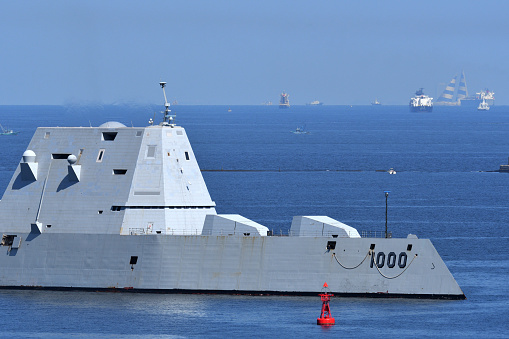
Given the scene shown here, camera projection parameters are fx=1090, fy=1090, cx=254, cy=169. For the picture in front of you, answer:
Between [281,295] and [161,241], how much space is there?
5.52 metres

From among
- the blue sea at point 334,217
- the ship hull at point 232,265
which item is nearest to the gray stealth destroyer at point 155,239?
the ship hull at point 232,265

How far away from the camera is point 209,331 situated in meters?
39.8

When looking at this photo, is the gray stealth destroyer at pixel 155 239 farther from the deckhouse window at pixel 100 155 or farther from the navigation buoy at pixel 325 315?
the navigation buoy at pixel 325 315

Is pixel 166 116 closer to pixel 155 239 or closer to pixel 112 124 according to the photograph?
pixel 112 124

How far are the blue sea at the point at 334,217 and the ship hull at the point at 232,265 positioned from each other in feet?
2.01

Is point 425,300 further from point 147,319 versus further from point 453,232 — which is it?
point 453,232

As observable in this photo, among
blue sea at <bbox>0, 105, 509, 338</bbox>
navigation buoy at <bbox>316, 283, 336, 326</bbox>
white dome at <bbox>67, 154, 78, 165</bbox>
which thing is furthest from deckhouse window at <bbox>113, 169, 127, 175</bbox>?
navigation buoy at <bbox>316, 283, 336, 326</bbox>

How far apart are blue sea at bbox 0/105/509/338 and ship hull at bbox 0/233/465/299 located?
0.61 metres

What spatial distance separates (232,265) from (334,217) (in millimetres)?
23464

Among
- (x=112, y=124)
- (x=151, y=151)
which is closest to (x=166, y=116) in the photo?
(x=151, y=151)

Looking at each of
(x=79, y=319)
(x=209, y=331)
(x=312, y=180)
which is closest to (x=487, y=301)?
(x=209, y=331)

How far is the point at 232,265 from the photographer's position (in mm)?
45312

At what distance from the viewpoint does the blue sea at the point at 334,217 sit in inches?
1596

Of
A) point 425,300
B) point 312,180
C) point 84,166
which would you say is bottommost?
point 425,300
